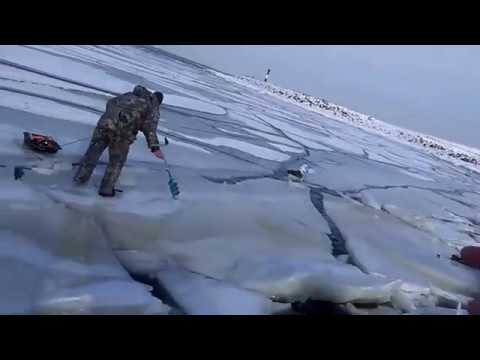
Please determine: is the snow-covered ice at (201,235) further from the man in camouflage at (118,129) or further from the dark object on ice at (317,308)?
the man in camouflage at (118,129)

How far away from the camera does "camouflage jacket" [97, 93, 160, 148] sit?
8.54ft

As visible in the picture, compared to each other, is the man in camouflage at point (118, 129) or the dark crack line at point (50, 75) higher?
the man in camouflage at point (118, 129)

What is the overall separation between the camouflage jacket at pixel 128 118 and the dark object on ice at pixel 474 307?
2.19 metres

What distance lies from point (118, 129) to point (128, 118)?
9 centimetres

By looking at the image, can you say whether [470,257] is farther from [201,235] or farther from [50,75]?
[50,75]

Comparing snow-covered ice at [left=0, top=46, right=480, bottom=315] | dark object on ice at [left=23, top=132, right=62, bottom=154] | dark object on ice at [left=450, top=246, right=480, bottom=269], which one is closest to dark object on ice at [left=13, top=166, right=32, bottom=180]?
snow-covered ice at [left=0, top=46, right=480, bottom=315]

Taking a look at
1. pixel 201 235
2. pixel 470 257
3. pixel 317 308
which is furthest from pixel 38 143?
pixel 470 257

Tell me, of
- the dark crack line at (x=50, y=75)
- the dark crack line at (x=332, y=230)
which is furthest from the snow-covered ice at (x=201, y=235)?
the dark crack line at (x=50, y=75)

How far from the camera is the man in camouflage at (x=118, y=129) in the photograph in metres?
2.61
